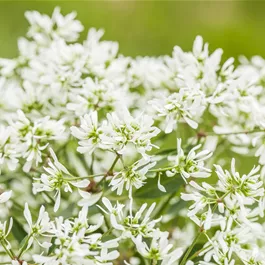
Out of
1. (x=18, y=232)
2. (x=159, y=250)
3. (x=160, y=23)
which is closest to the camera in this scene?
(x=159, y=250)

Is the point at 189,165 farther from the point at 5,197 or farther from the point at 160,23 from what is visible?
the point at 160,23

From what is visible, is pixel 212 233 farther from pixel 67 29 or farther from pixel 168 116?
pixel 67 29

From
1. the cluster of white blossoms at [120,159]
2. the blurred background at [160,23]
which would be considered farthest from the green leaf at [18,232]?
the blurred background at [160,23]

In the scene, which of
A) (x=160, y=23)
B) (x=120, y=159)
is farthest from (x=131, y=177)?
(x=160, y=23)

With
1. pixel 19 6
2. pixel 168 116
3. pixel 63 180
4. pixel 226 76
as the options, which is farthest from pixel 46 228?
pixel 19 6

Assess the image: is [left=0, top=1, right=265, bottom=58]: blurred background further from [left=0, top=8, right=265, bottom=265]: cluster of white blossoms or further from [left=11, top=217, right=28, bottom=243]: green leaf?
[left=11, top=217, right=28, bottom=243]: green leaf

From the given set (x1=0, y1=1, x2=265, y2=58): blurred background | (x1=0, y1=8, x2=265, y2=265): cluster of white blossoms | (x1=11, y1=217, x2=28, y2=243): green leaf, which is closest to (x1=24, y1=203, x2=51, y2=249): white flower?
(x1=0, y1=8, x2=265, y2=265): cluster of white blossoms

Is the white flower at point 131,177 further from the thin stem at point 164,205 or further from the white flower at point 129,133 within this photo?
the thin stem at point 164,205
